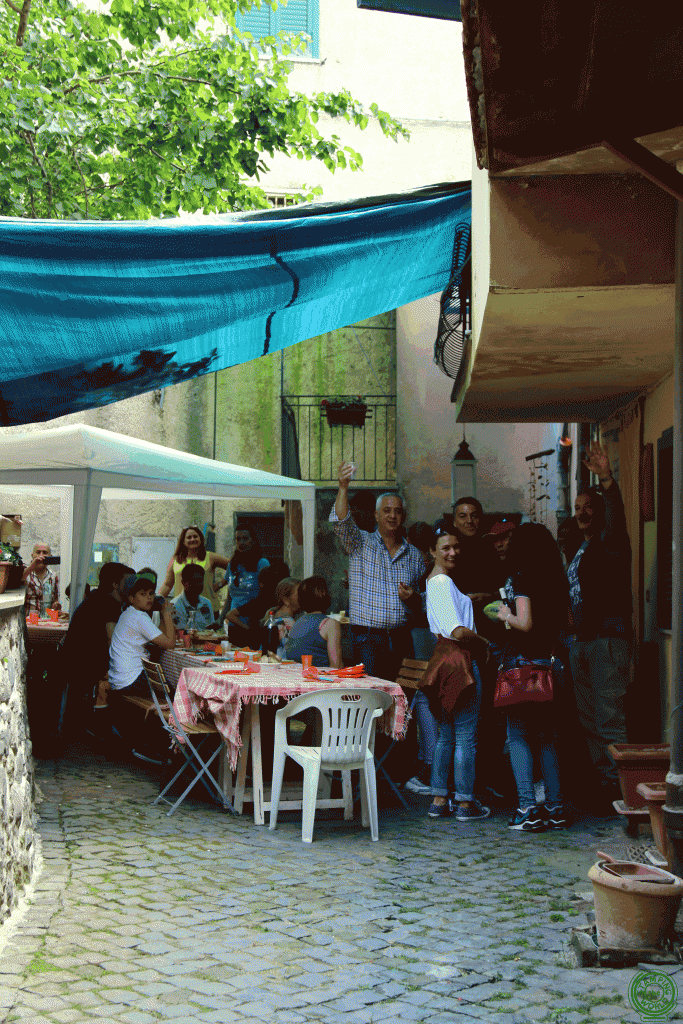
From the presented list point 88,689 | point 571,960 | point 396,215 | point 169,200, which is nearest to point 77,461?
point 88,689

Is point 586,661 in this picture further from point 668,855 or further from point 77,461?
point 77,461

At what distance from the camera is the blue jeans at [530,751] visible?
6.57 meters

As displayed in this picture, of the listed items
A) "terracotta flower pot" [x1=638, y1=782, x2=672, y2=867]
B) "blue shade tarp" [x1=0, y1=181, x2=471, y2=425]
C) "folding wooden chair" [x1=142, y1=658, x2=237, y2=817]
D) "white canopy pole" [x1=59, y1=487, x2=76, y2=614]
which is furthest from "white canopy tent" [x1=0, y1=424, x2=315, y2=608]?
"terracotta flower pot" [x1=638, y1=782, x2=672, y2=867]

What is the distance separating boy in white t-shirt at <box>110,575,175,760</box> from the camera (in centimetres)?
872

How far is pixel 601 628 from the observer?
7.28 metres

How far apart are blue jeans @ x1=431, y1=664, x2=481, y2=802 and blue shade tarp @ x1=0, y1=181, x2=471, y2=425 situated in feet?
8.60

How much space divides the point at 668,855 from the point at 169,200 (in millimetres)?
10940

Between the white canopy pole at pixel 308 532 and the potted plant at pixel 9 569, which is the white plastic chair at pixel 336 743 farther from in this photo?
the white canopy pole at pixel 308 532

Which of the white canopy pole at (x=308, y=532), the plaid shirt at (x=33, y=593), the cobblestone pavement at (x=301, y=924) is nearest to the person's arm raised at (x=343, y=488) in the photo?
the cobblestone pavement at (x=301, y=924)

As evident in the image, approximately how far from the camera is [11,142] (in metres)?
11.9

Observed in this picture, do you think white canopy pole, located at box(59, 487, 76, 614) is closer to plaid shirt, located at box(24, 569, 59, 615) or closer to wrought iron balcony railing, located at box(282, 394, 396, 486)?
plaid shirt, located at box(24, 569, 59, 615)

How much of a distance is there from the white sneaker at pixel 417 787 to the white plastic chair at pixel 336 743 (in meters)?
1.14

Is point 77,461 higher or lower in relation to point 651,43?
lower

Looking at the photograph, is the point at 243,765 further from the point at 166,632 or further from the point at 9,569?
the point at 166,632
